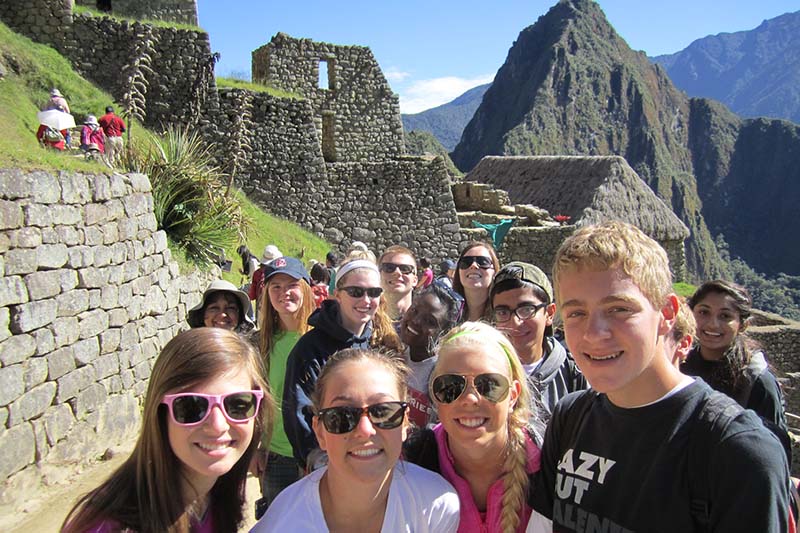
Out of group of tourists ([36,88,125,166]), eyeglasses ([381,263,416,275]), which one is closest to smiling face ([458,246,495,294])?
eyeglasses ([381,263,416,275])

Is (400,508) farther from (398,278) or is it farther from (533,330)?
(398,278)

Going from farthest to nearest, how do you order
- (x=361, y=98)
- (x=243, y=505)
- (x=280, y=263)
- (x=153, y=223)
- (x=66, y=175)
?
(x=361, y=98) < (x=153, y=223) < (x=66, y=175) < (x=280, y=263) < (x=243, y=505)

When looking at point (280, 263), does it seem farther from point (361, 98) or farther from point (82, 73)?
point (361, 98)

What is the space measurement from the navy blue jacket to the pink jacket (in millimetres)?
863

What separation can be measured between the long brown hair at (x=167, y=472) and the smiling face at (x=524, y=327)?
1.26 metres

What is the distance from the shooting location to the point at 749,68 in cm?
17212

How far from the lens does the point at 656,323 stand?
1.75 m

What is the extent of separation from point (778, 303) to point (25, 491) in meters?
66.1

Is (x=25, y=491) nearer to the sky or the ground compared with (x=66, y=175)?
nearer to the ground

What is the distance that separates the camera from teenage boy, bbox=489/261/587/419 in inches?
114

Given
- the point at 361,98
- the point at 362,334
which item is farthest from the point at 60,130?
the point at 361,98

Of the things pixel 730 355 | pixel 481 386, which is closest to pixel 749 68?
pixel 730 355

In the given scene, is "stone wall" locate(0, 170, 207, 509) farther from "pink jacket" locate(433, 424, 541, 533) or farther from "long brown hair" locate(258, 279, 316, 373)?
"pink jacket" locate(433, 424, 541, 533)

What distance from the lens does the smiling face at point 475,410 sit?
2.18 m
